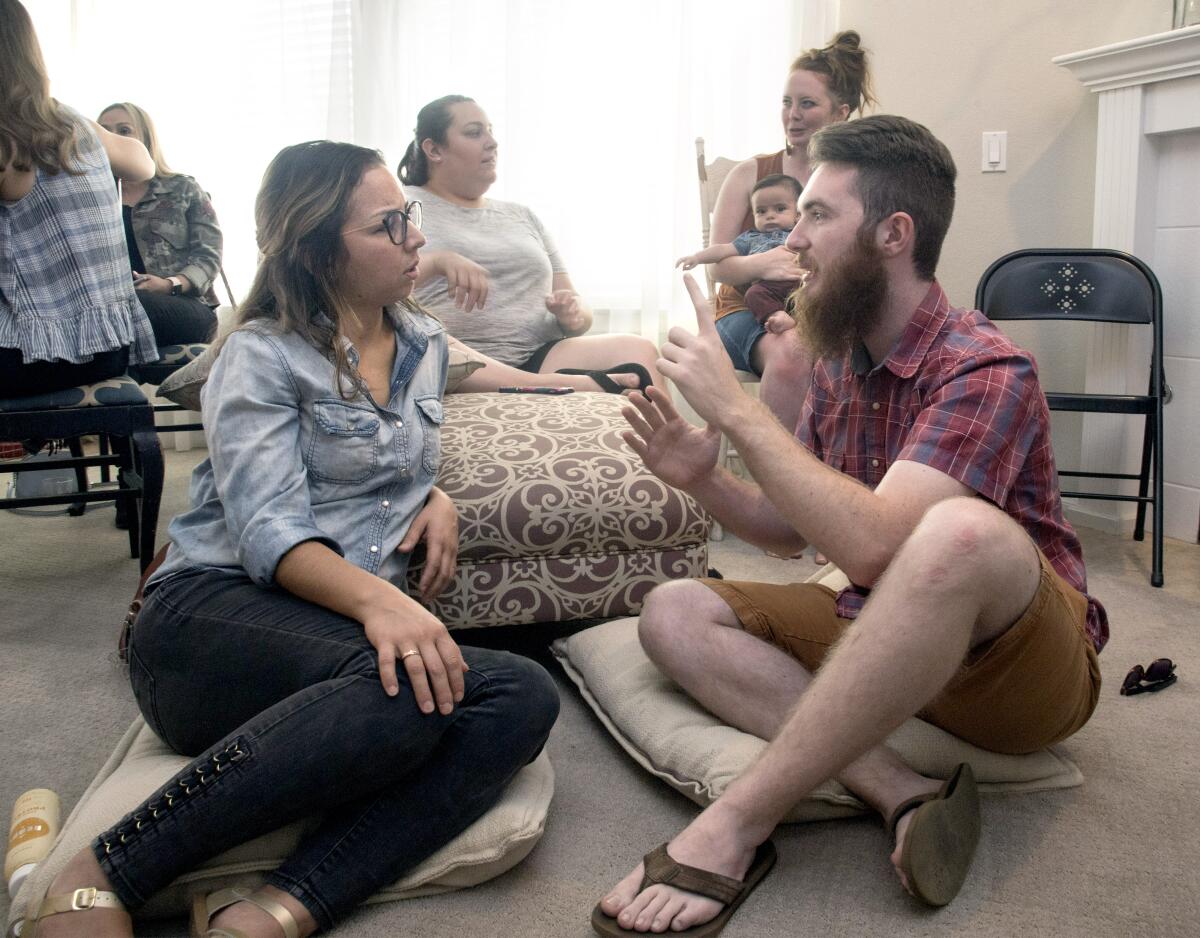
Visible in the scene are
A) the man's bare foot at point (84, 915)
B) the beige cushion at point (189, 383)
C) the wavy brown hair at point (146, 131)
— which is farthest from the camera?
the wavy brown hair at point (146, 131)

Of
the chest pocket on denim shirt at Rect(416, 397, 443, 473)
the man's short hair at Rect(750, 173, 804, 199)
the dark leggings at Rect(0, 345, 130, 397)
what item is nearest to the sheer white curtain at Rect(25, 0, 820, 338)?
the man's short hair at Rect(750, 173, 804, 199)

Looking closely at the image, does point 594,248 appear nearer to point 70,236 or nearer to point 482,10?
point 482,10

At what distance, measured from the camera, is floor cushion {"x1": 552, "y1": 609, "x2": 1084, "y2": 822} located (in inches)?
60.6

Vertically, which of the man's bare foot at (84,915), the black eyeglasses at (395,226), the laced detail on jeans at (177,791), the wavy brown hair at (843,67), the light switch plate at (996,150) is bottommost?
the man's bare foot at (84,915)

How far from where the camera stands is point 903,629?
50.4 inches

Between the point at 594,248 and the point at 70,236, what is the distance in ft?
7.39

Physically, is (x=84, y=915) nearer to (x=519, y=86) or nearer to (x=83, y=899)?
(x=83, y=899)

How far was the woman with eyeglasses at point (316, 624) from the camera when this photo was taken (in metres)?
1.27

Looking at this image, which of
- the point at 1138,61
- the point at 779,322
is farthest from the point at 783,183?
the point at 1138,61

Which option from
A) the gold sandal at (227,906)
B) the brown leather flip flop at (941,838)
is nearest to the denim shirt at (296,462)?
the gold sandal at (227,906)

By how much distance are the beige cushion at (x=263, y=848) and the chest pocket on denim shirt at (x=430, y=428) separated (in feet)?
1.73

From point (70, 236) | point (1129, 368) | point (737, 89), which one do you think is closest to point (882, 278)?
point (70, 236)

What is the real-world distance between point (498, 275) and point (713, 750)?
6.04 feet

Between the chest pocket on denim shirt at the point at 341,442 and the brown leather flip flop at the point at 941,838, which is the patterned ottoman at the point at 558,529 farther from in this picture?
the brown leather flip flop at the point at 941,838
